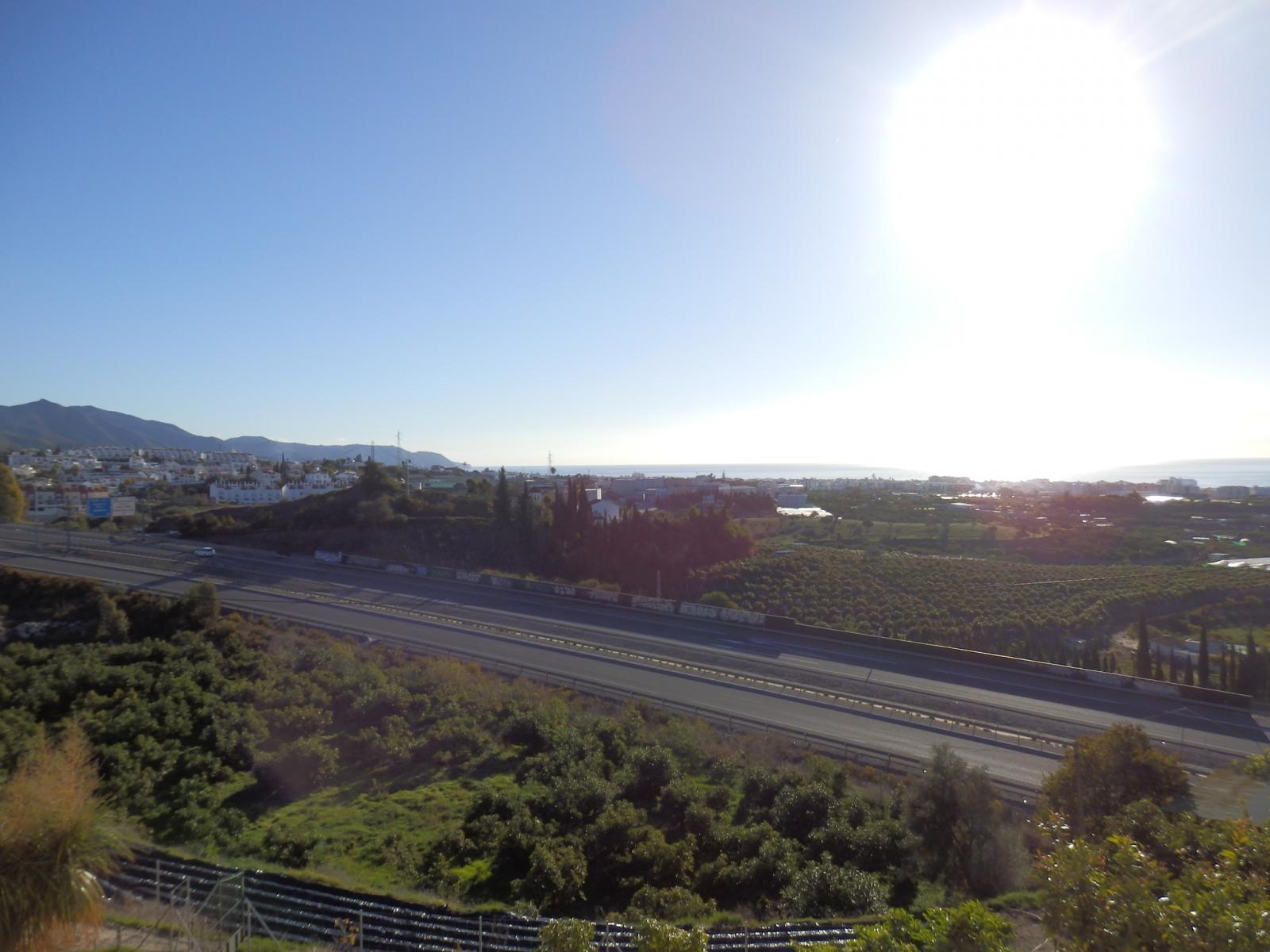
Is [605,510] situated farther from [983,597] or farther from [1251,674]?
[1251,674]

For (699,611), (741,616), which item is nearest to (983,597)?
(741,616)

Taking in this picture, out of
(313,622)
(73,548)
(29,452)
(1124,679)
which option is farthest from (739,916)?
(29,452)

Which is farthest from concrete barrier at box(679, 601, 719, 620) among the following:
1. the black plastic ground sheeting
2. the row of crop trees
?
the black plastic ground sheeting

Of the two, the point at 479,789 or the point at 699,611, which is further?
the point at 699,611

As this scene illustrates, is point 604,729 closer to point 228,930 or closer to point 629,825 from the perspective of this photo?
point 629,825

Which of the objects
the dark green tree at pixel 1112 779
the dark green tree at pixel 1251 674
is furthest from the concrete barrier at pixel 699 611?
the dark green tree at pixel 1112 779

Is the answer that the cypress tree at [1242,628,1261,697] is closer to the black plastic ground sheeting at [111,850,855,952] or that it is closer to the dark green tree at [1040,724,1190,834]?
the dark green tree at [1040,724,1190,834]
